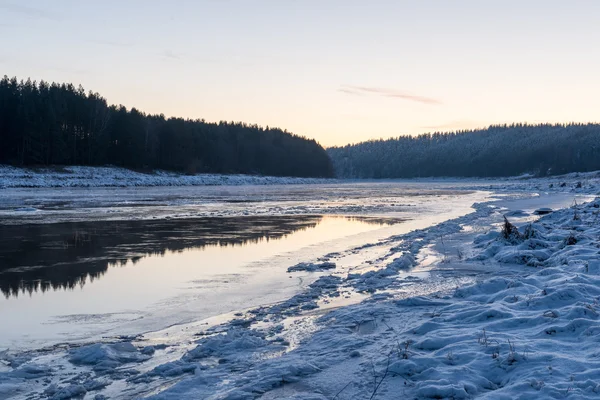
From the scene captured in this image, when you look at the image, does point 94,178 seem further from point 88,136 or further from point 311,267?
point 311,267

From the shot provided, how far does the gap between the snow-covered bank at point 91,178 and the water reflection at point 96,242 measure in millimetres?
36237

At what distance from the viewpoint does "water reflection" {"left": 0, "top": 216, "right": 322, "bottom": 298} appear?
9.86 metres

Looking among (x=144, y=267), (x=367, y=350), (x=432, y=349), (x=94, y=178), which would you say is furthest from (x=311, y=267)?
(x=94, y=178)

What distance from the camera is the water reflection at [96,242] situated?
986 cm

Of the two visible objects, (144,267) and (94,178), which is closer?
(144,267)

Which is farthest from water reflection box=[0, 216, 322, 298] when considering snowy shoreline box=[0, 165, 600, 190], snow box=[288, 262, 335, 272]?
snowy shoreline box=[0, 165, 600, 190]

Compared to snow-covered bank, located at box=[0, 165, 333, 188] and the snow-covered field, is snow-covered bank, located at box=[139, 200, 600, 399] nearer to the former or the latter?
the snow-covered field

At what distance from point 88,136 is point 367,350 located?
75.2 meters

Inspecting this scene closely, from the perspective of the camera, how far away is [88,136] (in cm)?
7319

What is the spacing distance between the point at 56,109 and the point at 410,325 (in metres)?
75.0

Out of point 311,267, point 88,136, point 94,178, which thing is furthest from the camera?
point 88,136

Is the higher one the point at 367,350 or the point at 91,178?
the point at 91,178

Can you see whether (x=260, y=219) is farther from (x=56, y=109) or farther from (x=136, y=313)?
(x=56, y=109)

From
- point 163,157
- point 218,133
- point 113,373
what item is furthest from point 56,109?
point 113,373
